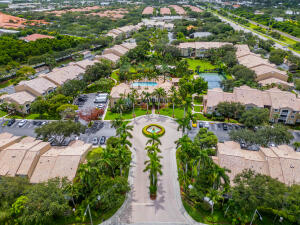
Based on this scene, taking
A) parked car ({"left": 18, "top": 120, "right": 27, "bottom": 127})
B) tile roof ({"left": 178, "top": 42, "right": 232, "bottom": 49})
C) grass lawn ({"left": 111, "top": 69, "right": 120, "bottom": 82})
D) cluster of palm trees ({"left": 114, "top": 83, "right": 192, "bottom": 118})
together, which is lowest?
parked car ({"left": 18, "top": 120, "right": 27, "bottom": 127})

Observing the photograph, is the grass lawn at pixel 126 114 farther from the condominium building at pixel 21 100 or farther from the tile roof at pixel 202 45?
the tile roof at pixel 202 45

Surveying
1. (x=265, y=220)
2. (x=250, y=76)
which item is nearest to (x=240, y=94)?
(x=250, y=76)

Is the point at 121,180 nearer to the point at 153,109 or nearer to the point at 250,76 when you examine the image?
the point at 153,109

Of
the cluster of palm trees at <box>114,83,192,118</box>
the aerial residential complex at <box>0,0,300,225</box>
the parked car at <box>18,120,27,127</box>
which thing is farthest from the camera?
the cluster of palm trees at <box>114,83,192,118</box>

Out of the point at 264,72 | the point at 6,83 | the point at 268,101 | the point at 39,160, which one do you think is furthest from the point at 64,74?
the point at 264,72

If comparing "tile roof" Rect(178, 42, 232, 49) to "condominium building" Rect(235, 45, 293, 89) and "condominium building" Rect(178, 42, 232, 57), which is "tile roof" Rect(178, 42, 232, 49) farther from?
"condominium building" Rect(235, 45, 293, 89)

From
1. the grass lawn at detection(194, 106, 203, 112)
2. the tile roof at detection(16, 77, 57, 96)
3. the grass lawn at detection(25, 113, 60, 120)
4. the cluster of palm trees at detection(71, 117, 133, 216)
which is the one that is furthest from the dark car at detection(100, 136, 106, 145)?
the tile roof at detection(16, 77, 57, 96)

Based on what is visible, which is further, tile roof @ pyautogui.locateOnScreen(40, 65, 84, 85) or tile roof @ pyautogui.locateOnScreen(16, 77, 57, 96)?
tile roof @ pyautogui.locateOnScreen(40, 65, 84, 85)
